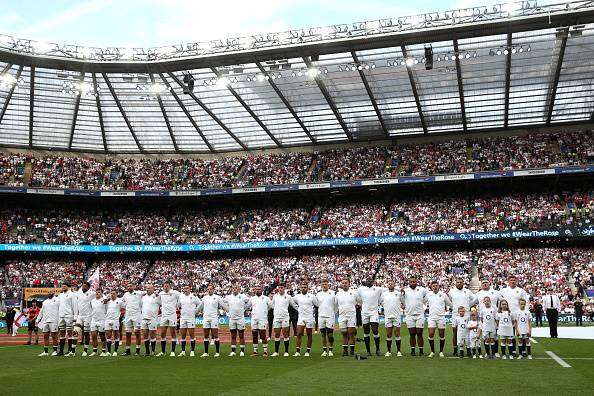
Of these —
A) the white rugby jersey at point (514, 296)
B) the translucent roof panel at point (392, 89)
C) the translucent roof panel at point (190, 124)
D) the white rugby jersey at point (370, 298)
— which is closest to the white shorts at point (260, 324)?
the white rugby jersey at point (370, 298)

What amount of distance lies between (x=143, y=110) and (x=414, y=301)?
39351 millimetres

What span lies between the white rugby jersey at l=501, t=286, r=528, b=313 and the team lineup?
1.2 inches

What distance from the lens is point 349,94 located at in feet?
155

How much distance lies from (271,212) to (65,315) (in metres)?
39.1

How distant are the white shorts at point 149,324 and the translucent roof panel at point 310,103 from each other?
25.0 metres

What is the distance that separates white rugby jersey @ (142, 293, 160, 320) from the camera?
843 inches

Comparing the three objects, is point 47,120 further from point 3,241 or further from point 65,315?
point 65,315

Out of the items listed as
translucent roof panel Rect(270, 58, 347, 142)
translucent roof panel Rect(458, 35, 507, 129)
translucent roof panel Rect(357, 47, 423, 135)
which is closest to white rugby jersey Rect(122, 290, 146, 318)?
translucent roof panel Rect(270, 58, 347, 142)

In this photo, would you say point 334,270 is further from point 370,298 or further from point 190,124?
point 370,298

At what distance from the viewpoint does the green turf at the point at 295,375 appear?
12.2 m

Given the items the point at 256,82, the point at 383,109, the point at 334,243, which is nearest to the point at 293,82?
the point at 256,82

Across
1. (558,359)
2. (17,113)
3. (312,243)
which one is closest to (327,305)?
(558,359)

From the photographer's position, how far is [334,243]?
53.7 metres

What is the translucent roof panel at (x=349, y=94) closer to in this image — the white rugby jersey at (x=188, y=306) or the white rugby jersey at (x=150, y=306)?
the white rugby jersey at (x=188, y=306)
